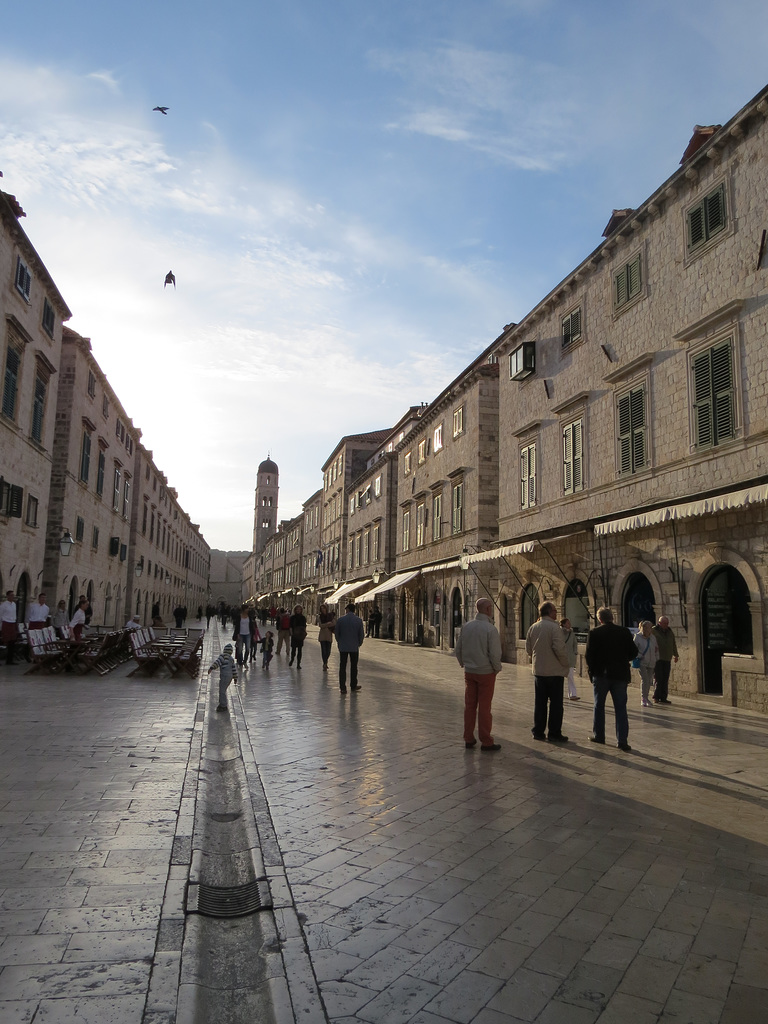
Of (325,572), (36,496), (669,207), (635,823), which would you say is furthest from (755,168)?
(325,572)

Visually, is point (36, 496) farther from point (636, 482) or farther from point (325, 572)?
point (325, 572)

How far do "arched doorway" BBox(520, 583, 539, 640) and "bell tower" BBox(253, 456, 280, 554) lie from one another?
9929cm

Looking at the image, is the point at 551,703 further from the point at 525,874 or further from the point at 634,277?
the point at 634,277

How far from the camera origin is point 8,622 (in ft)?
54.4

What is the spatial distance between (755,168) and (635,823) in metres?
11.9

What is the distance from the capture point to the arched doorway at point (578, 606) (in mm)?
17844

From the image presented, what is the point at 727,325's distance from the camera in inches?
513

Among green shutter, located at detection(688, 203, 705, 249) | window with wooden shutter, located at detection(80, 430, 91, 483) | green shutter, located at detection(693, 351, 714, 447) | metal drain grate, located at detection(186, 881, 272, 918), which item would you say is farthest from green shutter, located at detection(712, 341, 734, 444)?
window with wooden shutter, located at detection(80, 430, 91, 483)

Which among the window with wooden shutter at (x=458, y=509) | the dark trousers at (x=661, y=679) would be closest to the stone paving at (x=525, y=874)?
the dark trousers at (x=661, y=679)

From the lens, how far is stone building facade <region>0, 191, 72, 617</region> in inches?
711

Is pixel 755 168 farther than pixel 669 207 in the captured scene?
No

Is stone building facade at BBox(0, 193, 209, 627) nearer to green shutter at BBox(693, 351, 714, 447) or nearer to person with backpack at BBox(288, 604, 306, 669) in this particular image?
person with backpack at BBox(288, 604, 306, 669)

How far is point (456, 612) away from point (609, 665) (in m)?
18.5

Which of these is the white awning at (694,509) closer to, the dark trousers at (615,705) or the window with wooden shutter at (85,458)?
the dark trousers at (615,705)
